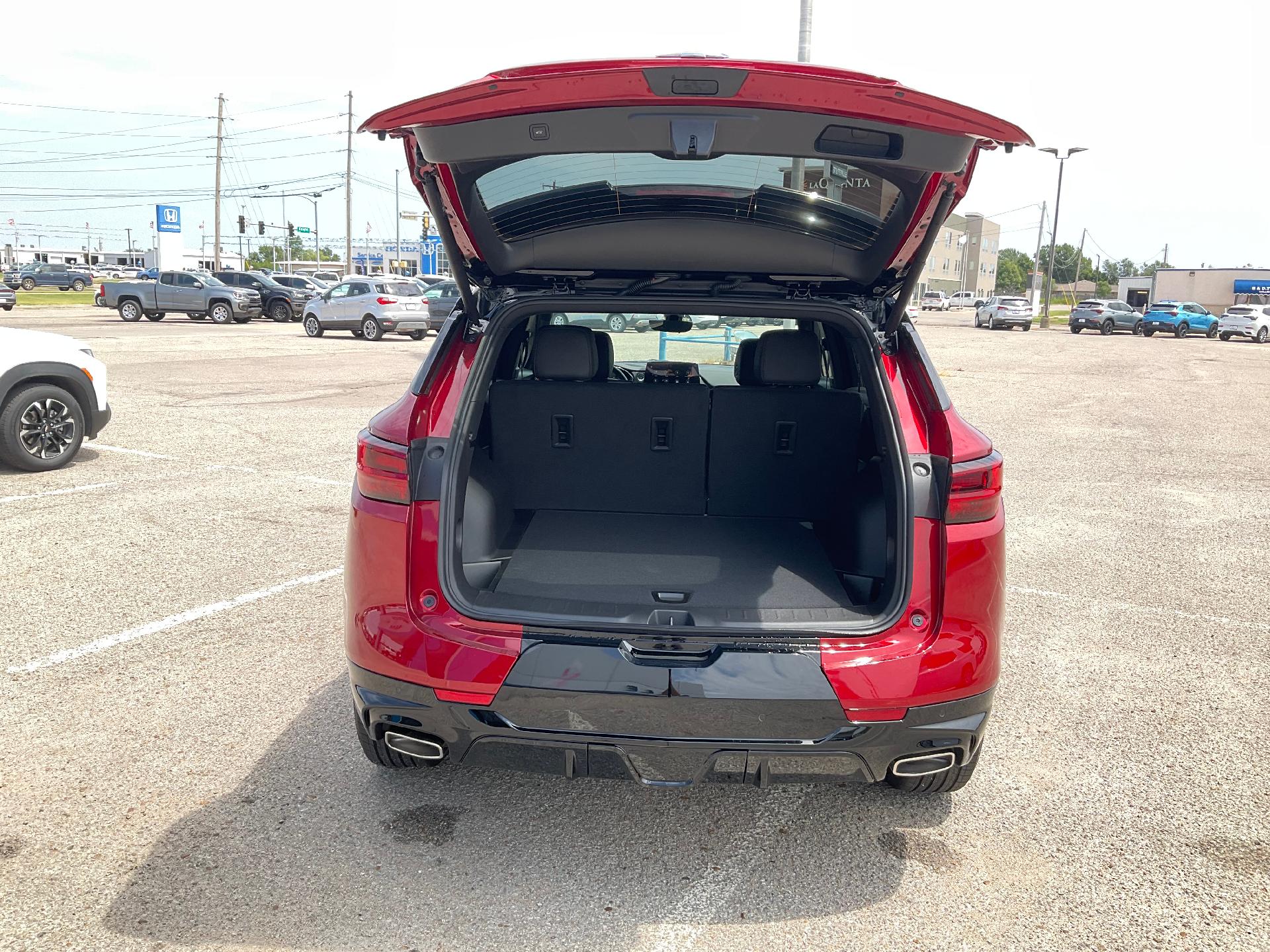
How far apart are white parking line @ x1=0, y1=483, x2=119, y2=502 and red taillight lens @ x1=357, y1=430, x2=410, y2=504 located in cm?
535

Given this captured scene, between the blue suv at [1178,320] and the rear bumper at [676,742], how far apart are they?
4671cm

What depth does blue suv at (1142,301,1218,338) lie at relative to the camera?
42.7 meters

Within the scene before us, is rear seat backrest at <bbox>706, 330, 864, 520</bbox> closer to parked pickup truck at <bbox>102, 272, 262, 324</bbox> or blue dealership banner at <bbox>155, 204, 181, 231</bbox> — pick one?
parked pickup truck at <bbox>102, 272, 262, 324</bbox>

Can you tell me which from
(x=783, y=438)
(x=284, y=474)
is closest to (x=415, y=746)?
(x=783, y=438)

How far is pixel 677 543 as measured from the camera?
3566 mm

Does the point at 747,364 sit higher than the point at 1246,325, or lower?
lower

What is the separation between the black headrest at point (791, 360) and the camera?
368 centimetres

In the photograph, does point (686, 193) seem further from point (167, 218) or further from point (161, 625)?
point (167, 218)

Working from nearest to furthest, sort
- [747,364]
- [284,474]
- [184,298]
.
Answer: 1. [747,364]
2. [284,474]
3. [184,298]

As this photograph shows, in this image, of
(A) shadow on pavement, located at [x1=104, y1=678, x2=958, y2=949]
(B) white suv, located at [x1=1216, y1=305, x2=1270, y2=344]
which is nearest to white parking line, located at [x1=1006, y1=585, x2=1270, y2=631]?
(A) shadow on pavement, located at [x1=104, y1=678, x2=958, y2=949]

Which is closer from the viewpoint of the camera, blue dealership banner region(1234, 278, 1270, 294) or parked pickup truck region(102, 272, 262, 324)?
parked pickup truck region(102, 272, 262, 324)

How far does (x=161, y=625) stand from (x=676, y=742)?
3.09 metres

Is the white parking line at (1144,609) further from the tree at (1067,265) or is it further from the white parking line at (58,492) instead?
the tree at (1067,265)

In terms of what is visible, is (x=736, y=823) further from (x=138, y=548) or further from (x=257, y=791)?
(x=138, y=548)
